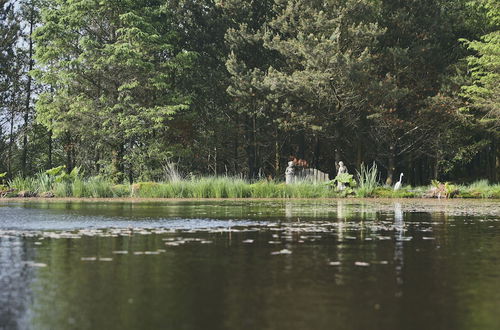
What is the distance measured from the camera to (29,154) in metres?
54.3

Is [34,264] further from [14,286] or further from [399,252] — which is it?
[399,252]

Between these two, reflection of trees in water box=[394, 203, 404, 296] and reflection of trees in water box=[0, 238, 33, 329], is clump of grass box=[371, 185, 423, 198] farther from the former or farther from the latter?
reflection of trees in water box=[0, 238, 33, 329]

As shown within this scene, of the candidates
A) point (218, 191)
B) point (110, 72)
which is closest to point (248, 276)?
point (218, 191)

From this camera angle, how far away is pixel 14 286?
762 centimetres

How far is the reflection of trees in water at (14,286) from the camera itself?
6.01 meters

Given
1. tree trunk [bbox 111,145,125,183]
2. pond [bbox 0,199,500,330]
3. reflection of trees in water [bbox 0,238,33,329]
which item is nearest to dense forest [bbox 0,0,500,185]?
tree trunk [bbox 111,145,125,183]

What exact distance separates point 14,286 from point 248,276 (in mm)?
2504

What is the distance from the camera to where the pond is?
604cm

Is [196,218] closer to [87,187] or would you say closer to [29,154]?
[87,187]

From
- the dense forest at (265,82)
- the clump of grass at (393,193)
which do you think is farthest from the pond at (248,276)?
the dense forest at (265,82)

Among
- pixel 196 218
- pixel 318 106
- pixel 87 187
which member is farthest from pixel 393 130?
pixel 196 218

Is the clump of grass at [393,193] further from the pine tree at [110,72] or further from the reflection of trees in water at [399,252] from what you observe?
the reflection of trees in water at [399,252]

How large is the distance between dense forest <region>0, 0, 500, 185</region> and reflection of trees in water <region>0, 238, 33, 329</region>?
28.6m

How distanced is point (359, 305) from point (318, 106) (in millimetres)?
33774
